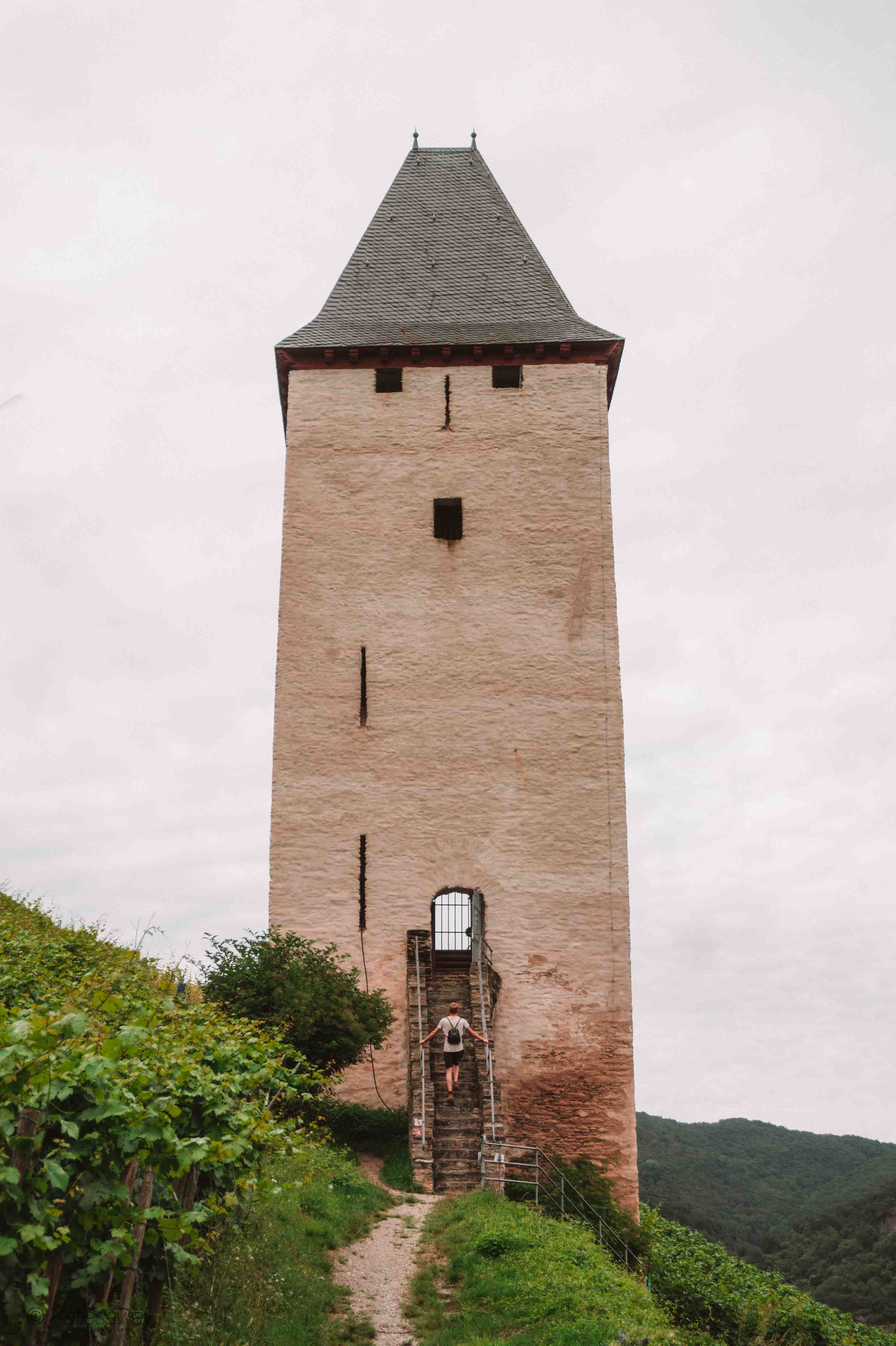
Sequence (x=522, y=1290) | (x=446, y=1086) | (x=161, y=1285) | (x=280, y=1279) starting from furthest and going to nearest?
(x=446, y=1086), (x=522, y=1290), (x=280, y=1279), (x=161, y=1285)

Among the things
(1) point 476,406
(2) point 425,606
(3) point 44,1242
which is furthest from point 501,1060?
(3) point 44,1242

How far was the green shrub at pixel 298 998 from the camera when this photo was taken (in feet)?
45.0

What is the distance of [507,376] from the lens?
21594mm

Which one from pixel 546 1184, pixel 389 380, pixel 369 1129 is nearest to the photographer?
pixel 546 1184

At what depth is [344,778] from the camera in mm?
18734

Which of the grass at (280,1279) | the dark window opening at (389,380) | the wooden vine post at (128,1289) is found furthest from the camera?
the dark window opening at (389,380)

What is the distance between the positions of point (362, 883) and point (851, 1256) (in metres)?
25.0

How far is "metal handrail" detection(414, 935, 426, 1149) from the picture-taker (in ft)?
44.0

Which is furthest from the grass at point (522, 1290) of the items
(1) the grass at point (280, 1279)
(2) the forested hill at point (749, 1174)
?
(2) the forested hill at point (749, 1174)

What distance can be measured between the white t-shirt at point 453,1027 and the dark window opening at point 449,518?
8.82 m

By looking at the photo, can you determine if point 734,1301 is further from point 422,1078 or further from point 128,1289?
point 128,1289

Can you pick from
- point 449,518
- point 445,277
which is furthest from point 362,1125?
point 445,277

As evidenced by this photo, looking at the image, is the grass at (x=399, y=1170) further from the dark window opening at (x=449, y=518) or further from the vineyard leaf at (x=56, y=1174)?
the dark window opening at (x=449, y=518)

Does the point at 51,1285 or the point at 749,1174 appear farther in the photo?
the point at 749,1174
